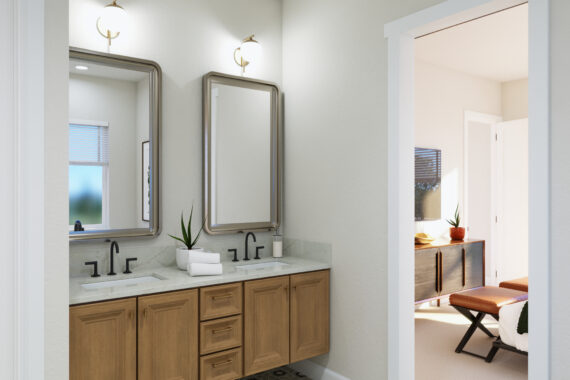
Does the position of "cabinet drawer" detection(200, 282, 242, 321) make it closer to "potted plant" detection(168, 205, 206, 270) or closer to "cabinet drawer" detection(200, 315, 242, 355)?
"cabinet drawer" detection(200, 315, 242, 355)

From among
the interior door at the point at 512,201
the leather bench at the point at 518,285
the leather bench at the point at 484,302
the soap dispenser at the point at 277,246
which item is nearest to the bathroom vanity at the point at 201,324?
the soap dispenser at the point at 277,246

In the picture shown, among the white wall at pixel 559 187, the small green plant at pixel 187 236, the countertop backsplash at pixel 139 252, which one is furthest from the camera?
the small green plant at pixel 187 236

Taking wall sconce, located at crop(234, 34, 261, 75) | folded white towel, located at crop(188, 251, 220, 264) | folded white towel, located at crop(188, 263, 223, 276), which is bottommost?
folded white towel, located at crop(188, 263, 223, 276)

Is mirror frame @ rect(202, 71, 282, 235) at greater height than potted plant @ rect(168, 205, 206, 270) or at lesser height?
greater

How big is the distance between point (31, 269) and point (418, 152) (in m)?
4.08

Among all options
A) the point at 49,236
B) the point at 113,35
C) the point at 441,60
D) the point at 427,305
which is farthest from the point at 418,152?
the point at 49,236

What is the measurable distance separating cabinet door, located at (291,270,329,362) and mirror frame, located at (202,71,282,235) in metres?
0.60

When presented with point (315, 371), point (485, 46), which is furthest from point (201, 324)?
point (485, 46)

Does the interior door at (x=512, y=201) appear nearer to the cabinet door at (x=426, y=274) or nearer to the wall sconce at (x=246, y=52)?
the cabinet door at (x=426, y=274)

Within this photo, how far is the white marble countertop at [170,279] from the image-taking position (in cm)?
207

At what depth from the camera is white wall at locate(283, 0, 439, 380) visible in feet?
8.49

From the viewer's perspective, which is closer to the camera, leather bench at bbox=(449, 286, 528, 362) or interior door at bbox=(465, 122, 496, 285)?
leather bench at bbox=(449, 286, 528, 362)

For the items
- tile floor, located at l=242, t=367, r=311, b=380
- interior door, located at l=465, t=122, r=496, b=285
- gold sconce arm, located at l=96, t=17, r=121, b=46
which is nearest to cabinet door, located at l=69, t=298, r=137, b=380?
tile floor, located at l=242, t=367, r=311, b=380

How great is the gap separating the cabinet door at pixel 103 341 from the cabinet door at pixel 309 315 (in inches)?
40.7
